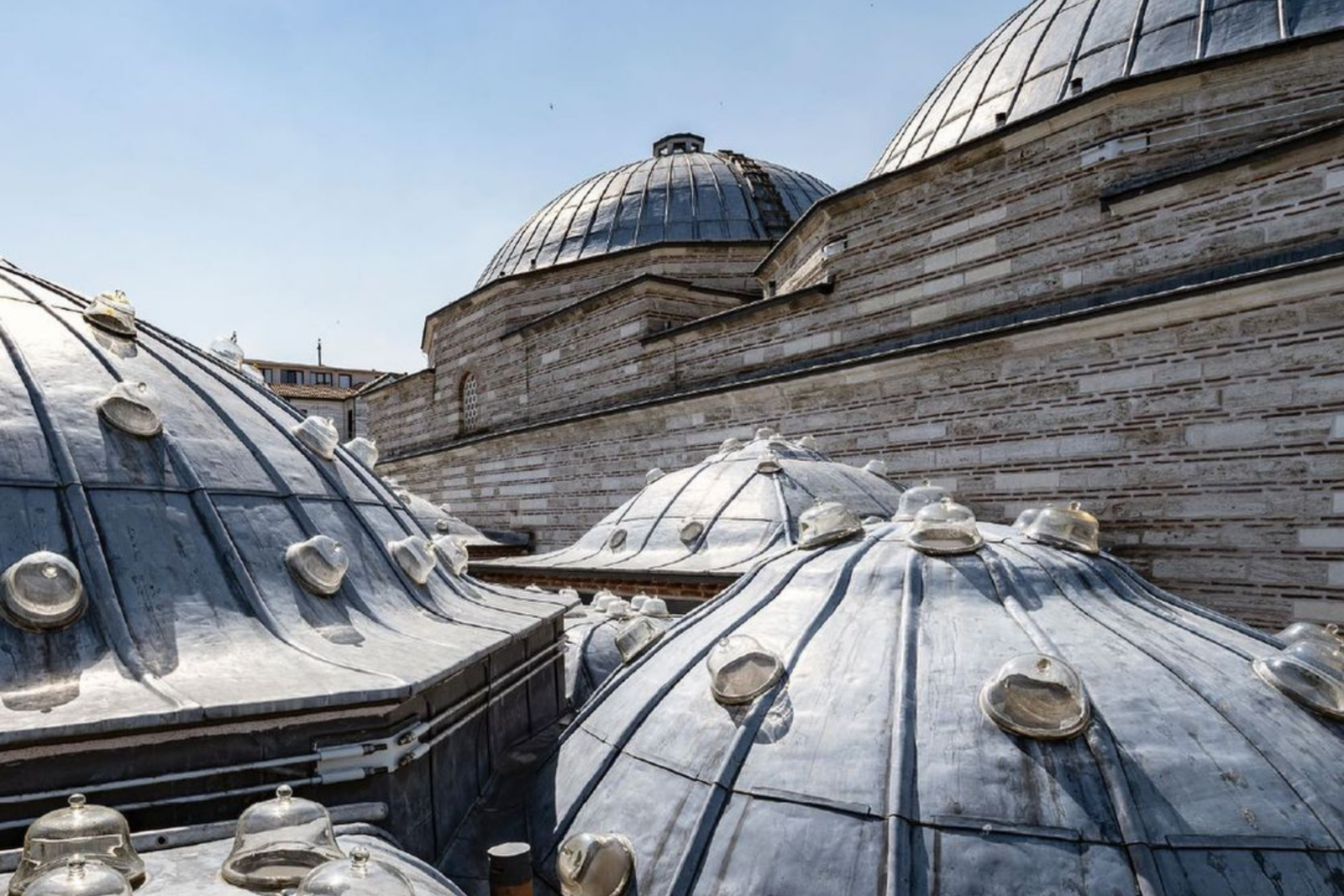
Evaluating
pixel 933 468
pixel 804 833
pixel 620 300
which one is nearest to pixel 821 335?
pixel 933 468

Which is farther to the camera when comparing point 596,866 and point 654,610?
point 654,610

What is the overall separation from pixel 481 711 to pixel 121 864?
174 centimetres

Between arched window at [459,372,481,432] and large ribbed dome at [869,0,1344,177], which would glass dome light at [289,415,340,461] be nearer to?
Result: large ribbed dome at [869,0,1344,177]

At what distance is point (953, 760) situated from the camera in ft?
8.68

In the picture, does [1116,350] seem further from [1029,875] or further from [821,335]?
[1029,875]

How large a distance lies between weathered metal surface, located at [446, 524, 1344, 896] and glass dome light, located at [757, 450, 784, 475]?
4.98m

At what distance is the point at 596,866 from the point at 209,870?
3.78 feet

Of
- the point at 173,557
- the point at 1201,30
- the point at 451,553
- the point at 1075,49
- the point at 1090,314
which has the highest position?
the point at 1075,49

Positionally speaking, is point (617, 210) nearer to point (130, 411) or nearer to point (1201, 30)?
point (1201, 30)

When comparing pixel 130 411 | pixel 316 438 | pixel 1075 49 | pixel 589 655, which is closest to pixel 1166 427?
pixel 1075 49

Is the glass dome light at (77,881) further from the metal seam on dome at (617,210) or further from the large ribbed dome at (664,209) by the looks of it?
the metal seam on dome at (617,210)

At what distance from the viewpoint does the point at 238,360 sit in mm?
5168

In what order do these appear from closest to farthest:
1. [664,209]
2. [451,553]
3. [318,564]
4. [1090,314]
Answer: [318,564] → [451,553] → [1090,314] → [664,209]

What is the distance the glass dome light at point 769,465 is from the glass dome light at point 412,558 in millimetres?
5023
